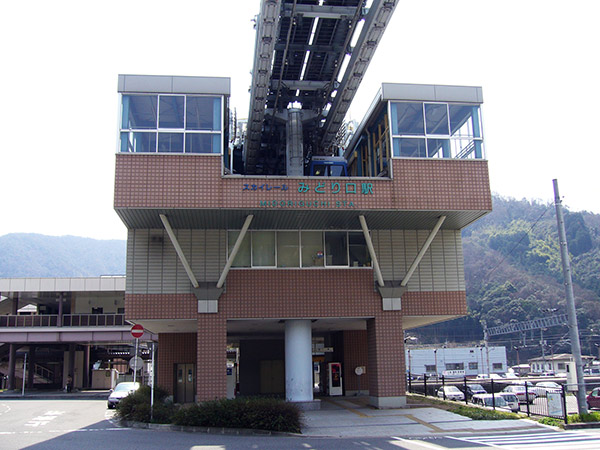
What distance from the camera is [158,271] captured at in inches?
907

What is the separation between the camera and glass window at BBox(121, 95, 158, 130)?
21609mm

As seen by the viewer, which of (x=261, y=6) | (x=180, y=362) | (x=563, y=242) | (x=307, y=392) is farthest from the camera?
(x=180, y=362)

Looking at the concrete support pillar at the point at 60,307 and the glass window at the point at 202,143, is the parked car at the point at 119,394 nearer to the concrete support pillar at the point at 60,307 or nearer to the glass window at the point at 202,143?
the glass window at the point at 202,143

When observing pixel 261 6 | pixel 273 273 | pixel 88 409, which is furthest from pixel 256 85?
pixel 88 409

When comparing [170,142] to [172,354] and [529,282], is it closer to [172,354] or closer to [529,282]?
[172,354]

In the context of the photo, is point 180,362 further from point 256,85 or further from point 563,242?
point 563,242

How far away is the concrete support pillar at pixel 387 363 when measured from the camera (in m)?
22.4

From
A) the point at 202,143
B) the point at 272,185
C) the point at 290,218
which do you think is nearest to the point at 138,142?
the point at 202,143

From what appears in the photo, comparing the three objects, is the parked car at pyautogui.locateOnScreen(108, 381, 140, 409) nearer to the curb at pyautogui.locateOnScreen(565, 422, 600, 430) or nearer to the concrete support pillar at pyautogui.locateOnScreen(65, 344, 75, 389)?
the curb at pyautogui.locateOnScreen(565, 422, 600, 430)

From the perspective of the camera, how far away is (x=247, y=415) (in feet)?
56.9

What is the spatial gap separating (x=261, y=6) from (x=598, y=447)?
15.0 meters

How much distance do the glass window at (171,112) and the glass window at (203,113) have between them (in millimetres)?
290

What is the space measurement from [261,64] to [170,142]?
4323mm

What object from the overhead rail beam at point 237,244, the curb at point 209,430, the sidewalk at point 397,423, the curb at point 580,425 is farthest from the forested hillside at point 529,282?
the curb at point 209,430
